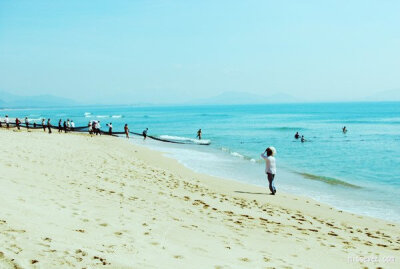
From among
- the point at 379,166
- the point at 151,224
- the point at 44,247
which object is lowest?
the point at 379,166

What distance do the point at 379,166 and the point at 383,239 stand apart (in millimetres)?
16126

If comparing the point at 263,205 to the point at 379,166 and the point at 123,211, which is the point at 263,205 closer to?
the point at 123,211

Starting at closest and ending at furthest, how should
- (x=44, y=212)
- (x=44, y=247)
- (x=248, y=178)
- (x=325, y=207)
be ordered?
(x=44, y=247)
(x=44, y=212)
(x=325, y=207)
(x=248, y=178)

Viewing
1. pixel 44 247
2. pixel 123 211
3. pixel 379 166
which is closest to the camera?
pixel 44 247

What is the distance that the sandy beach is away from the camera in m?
4.89

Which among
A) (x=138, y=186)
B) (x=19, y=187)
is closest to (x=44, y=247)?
(x=19, y=187)

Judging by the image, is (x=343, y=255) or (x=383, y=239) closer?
(x=343, y=255)

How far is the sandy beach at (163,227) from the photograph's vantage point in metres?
4.89

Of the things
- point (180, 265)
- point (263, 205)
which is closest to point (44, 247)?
point (180, 265)

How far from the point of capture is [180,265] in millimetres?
4871

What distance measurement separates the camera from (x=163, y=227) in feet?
22.4

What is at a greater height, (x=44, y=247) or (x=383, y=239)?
(x=44, y=247)

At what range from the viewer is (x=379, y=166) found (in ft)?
74.1

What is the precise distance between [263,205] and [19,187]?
672cm
